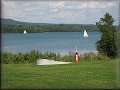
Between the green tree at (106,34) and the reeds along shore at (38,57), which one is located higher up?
the green tree at (106,34)

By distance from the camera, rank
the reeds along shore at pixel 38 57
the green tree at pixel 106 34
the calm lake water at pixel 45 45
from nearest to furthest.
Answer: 1. the reeds along shore at pixel 38 57
2. the green tree at pixel 106 34
3. the calm lake water at pixel 45 45

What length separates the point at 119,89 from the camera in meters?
7.75

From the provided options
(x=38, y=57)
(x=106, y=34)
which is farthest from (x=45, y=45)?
(x=38, y=57)

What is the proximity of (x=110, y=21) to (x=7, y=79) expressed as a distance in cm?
1275

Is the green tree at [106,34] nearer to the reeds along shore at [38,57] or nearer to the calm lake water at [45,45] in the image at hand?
the reeds along shore at [38,57]

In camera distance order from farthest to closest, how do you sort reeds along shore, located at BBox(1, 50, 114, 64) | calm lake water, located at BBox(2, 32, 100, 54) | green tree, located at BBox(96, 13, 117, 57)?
calm lake water, located at BBox(2, 32, 100, 54), green tree, located at BBox(96, 13, 117, 57), reeds along shore, located at BBox(1, 50, 114, 64)

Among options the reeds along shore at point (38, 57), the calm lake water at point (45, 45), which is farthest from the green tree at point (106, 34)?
the calm lake water at point (45, 45)

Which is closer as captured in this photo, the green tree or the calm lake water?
the green tree

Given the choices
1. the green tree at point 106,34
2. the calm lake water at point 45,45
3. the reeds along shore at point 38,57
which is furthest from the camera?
the calm lake water at point 45,45

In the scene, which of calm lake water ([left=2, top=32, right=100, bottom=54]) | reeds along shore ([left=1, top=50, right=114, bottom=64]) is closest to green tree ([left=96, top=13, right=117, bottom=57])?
reeds along shore ([left=1, top=50, right=114, bottom=64])

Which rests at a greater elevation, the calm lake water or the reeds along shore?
the calm lake water

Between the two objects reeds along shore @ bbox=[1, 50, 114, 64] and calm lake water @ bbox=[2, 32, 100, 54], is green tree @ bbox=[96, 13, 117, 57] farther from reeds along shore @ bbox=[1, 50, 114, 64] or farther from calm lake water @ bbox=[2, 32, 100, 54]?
calm lake water @ bbox=[2, 32, 100, 54]

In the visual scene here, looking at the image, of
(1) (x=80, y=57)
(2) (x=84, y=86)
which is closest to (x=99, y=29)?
(1) (x=80, y=57)

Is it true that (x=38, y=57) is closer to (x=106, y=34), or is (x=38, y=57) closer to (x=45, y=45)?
(x=106, y=34)
